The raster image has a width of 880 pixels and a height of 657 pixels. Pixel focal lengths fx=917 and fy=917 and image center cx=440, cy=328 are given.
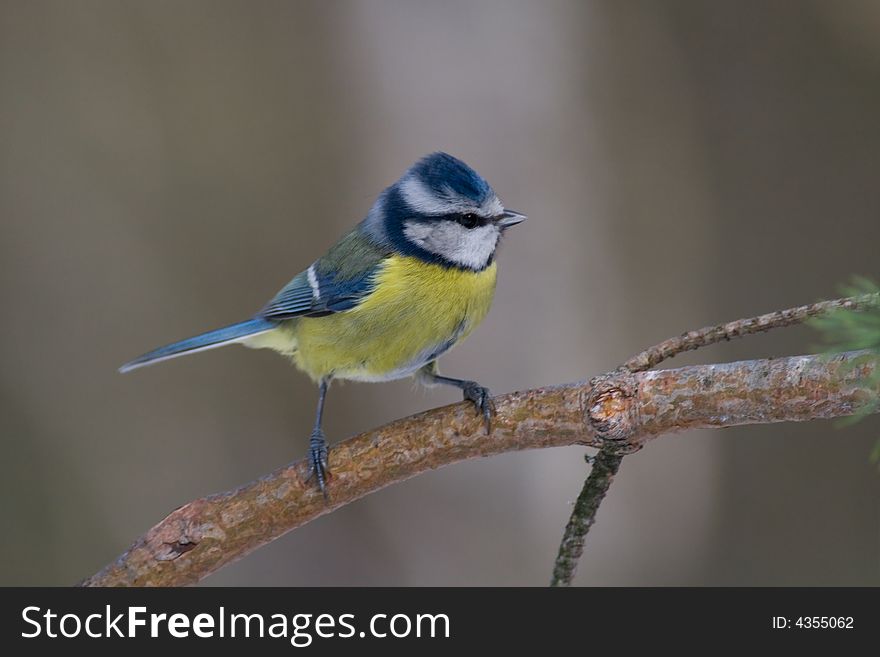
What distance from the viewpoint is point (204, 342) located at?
205 centimetres

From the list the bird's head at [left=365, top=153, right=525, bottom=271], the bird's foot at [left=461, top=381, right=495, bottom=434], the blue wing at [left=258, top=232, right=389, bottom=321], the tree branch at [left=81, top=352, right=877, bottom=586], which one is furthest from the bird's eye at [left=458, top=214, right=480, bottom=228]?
the tree branch at [left=81, top=352, right=877, bottom=586]

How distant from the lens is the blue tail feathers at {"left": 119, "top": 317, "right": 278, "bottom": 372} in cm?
203

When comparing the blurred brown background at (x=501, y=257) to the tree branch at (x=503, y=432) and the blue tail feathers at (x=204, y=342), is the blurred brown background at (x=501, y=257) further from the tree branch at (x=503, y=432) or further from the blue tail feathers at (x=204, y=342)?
the tree branch at (x=503, y=432)

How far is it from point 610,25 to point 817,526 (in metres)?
1.80

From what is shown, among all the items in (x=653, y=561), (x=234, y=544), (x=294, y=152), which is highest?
(x=294, y=152)

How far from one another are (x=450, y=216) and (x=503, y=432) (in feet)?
2.10

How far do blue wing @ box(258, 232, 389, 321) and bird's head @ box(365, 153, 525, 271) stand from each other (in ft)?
0.28

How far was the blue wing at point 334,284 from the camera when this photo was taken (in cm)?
191

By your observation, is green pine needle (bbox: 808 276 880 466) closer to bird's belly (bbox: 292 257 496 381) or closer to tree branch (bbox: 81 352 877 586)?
tree branch (bbox: 81 352 877 586)

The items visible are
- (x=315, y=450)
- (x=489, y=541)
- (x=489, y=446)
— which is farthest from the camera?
(x=489, y=541)

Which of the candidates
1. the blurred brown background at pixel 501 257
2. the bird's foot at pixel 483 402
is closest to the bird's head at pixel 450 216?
the bird's foot at pixel 483 402
